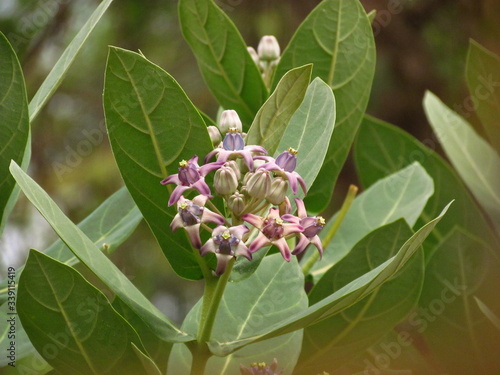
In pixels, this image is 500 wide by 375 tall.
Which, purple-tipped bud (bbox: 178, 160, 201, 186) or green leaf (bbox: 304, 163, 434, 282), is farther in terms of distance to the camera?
green leaf (bbox: 304, 163, 434, 282)

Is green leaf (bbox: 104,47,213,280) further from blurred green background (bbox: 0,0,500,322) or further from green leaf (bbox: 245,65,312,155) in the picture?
blurred green background (bbox: 0,0,500,322)

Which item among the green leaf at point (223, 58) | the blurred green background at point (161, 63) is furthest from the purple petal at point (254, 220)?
the blurred green background at point (161, 63)

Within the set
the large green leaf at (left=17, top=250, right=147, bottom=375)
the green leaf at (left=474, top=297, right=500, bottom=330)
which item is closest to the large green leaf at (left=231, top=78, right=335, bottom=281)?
the large green leaf at (left=17, top=250, right=147, bottom=375)

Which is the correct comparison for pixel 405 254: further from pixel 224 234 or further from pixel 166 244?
pixel 166 244

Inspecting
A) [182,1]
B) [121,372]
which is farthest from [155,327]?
[182,1]

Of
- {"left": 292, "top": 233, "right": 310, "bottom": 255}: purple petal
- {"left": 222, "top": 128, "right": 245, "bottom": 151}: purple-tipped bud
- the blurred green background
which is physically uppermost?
{"left": 222, "top": 128, "right": 245, "bottom": 151}: purple-tipped bud

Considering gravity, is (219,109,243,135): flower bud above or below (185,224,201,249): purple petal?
above

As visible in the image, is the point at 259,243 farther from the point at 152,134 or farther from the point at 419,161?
the point at 419,161
